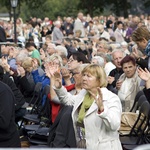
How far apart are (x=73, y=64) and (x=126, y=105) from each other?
103 cm

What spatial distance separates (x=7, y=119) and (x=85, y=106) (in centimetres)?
99

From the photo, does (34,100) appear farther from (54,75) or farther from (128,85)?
(54,75)

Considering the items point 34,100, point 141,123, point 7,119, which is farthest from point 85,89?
point 34,100

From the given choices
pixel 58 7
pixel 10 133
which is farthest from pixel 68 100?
pixel 58 7

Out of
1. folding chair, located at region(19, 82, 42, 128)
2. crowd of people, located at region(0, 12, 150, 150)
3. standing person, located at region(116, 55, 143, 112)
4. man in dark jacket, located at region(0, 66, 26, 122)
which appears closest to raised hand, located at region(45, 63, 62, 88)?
crowd of people, located at region(0, 12, 150, 150)

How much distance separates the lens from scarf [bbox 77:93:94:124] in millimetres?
7174

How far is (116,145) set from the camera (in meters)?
7.02

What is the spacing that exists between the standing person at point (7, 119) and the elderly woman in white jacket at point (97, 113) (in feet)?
2.60

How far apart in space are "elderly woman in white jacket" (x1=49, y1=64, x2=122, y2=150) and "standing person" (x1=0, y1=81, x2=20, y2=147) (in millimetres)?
791

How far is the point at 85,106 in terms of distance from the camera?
720cm

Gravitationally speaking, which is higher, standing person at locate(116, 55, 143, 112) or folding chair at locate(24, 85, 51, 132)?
standing person at locate(116, 55, 143, 112)

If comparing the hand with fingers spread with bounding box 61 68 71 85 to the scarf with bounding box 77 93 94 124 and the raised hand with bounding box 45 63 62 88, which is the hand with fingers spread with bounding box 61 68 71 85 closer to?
the raised hand with bounding box 45 63 62 88

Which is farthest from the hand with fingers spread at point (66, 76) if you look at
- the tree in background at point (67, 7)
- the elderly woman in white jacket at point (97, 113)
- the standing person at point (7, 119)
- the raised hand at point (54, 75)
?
the tree in background at point (67, 7)

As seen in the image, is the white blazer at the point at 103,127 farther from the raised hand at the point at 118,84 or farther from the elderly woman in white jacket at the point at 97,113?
the raised hand at the point at 118,84
